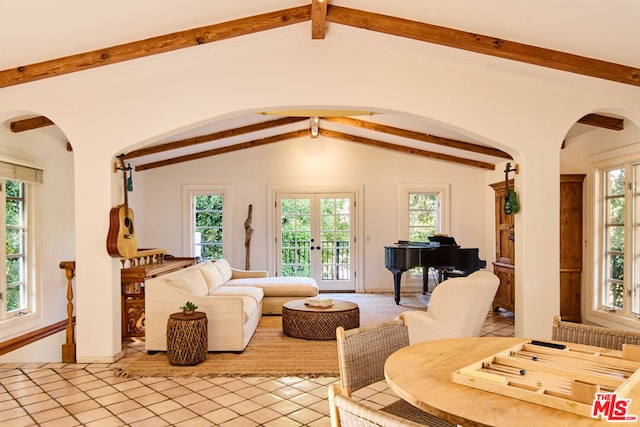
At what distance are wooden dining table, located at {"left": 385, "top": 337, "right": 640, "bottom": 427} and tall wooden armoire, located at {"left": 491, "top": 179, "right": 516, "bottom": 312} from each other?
186 inches

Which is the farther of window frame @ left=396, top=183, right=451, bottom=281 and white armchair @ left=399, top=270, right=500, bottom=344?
window frame @ left=396, top=183, right=451, bottom=281

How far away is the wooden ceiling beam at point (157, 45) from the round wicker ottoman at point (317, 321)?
3.01m

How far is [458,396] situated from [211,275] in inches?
193

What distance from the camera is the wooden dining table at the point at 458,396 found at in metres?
1.35

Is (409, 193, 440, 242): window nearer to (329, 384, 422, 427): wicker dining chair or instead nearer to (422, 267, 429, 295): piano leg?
(422, 267, 429, 295): piano leg

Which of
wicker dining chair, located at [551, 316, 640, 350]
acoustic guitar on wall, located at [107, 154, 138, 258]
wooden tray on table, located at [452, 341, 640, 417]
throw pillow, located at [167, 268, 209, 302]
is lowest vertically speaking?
throw pillow, located at [167, 268, 209, 302]

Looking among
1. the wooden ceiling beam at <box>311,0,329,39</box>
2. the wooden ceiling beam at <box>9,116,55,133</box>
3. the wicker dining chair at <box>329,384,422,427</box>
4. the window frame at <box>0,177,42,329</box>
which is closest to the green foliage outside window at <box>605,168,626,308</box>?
the wooden ceiling beam at <box>311,0,329,39</box>

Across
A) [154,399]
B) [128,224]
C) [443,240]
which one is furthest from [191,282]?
[443,240]

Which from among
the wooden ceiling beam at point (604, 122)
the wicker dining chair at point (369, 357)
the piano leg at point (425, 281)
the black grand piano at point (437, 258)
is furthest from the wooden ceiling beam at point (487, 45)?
the piano leg at point (425, 281)

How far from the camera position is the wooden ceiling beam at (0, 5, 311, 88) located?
3.98m

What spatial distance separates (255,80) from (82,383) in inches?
123

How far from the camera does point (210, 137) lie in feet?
24.7

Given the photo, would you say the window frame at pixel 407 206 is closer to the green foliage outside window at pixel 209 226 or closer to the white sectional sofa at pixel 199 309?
the green foliage outside window at pixel 209 226

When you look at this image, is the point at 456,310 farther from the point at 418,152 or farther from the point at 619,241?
the point at 418,152
